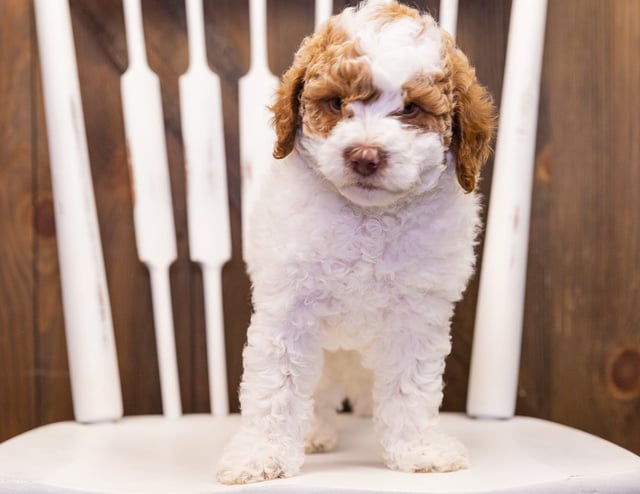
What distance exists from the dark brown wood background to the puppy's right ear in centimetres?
39

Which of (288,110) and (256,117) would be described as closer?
(288,110)

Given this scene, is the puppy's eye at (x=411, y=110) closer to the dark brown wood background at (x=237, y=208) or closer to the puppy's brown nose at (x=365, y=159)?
the puppy's brown nose at (x=365, y=159)

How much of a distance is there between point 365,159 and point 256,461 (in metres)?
0.32

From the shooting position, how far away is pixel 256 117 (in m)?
1.06

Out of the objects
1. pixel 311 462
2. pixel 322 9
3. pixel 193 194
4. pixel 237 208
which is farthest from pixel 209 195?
pixel 311 462

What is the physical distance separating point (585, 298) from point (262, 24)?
0.62 meters

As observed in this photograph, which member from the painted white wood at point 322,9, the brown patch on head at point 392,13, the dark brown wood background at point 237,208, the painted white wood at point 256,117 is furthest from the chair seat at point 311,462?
the painted white wood at point 322,9

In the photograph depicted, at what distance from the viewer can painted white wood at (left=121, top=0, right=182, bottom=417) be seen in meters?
1.05

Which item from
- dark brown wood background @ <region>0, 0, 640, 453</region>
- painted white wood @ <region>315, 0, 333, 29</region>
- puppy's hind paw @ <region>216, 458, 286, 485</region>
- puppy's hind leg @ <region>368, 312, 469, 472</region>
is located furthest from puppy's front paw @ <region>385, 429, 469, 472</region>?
painted white wood @ <region>315, 0, 333, 29</region>

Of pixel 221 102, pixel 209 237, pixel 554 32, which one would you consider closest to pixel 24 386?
pixel 209 237

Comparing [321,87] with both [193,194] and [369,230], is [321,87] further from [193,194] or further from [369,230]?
[193,194]

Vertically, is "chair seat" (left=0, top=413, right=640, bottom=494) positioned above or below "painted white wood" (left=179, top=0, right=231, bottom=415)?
below

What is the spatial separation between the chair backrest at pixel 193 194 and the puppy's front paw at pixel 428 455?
20cm

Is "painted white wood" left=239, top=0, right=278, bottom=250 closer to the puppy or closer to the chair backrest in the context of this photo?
the chair backrest
